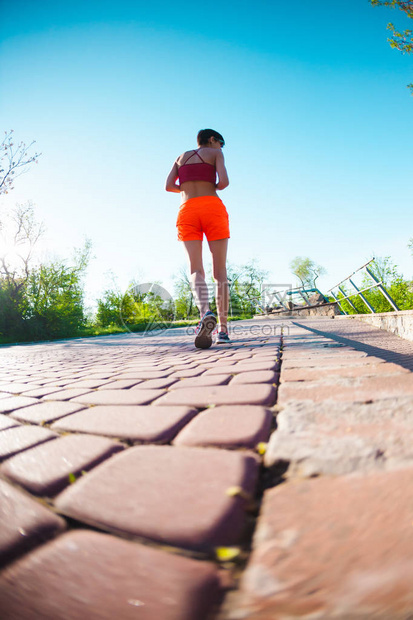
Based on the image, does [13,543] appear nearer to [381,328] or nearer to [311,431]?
[311,431]

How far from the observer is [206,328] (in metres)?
3.30

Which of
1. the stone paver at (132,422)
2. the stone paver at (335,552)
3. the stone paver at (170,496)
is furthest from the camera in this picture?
the stone paver at (132,422)

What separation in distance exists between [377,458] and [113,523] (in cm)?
51

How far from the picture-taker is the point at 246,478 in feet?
2.01

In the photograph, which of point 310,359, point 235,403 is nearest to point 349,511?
point 235,403

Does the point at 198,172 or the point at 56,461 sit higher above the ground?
the point at 198,172

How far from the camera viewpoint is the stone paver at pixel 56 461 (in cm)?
68

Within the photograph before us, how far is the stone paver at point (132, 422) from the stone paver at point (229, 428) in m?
0.05

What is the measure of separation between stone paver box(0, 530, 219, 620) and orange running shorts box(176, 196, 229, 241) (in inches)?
123

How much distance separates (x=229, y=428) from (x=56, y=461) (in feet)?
1.47

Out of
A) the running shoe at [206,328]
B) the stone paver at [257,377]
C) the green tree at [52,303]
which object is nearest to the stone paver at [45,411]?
the stone paver at [257,377]

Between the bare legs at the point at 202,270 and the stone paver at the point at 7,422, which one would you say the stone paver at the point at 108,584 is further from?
the bare legs at the point at 202,270

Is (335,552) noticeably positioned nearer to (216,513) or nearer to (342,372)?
(216,513)

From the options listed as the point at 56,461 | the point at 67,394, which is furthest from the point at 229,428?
the point at 67,394
